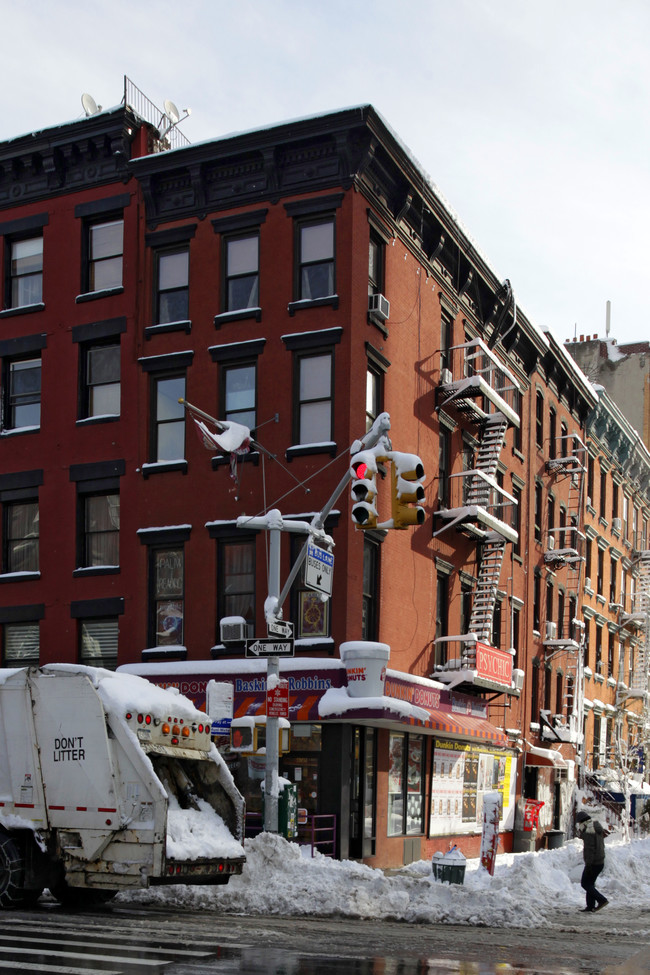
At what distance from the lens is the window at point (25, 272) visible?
3075cm

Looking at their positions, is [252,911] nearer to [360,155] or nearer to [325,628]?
[325,628]

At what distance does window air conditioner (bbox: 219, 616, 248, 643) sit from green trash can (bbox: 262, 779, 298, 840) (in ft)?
18.8

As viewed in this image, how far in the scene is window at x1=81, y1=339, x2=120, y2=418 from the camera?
29.2 metres

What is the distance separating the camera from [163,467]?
28.0 meters

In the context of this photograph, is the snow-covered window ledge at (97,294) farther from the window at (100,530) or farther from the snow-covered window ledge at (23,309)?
the window at (100,530)

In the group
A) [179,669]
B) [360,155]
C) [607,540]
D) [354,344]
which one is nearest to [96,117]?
[360,155]

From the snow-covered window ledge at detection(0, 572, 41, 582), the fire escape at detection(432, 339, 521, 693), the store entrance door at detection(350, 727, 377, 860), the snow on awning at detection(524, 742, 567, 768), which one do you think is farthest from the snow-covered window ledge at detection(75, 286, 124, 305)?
the snow on awning at detection(524, 742, 567, 768)

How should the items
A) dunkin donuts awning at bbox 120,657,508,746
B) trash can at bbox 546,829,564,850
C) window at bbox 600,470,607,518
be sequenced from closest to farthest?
dunkin donuts awning at bbox 120,657,508,746 → trash can at bbox 546,829,564,850 → window at bbox 600,470,607,518

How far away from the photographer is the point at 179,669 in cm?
2686

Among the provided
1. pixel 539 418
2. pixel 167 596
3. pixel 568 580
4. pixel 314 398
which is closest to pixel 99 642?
pixel 167 596

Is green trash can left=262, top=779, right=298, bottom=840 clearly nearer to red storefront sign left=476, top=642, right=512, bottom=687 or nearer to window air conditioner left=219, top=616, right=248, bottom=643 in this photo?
window air conditioner left=219, top=616, right=248, bottom=643

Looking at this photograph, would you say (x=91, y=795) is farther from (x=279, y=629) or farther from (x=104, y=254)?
(x=104, y=254)

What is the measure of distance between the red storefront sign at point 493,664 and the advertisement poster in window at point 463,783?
206 centimetres

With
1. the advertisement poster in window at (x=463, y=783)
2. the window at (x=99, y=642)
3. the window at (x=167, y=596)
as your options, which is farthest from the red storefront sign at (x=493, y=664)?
the window at (x=99, y=642)
